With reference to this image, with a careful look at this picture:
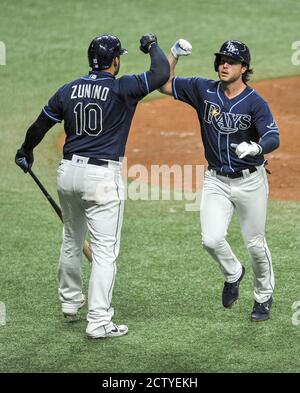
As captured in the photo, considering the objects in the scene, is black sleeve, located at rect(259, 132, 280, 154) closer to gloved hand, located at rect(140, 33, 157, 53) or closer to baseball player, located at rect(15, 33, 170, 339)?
baseball player, located at rect(15, 33, 170, 339)

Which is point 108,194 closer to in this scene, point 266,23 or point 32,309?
point 32,309

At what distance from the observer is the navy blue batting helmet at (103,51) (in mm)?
6762

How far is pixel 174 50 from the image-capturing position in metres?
7.15

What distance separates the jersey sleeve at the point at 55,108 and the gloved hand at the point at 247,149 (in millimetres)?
1303

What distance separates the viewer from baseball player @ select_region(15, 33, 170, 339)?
6.76 metres

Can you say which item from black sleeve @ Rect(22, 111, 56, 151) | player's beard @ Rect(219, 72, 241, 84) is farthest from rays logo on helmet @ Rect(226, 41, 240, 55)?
black sleeve @ Rect(22, 111, 56, 151)

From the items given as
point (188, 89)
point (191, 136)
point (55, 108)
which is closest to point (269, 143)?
point (188, 89)

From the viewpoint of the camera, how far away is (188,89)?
7.19m

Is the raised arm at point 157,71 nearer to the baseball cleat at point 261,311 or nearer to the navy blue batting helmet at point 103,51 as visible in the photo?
the navy blue batting helmet at point 103,51

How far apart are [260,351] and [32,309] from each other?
1.86 metres

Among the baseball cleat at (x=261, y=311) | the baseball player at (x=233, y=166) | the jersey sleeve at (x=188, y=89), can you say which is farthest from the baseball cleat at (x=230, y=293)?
the jersey sleeve at (x=188, y=89)

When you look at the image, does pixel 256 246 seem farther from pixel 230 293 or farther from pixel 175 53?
pixel 175 53

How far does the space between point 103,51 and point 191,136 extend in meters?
5.89
